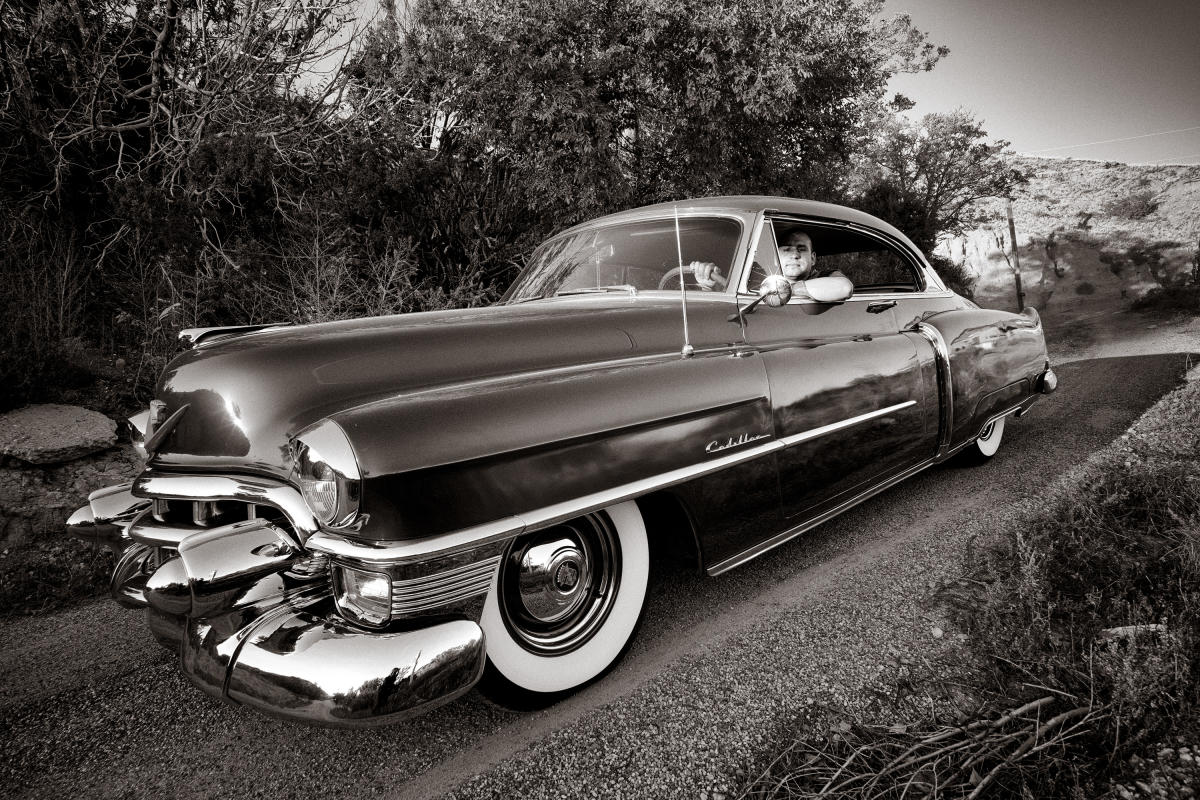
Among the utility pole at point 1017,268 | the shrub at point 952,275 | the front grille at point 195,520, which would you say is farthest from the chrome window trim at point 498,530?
the utility pole at point 1017,268

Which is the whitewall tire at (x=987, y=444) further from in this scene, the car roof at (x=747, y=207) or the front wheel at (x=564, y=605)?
the front wheel at (x=564, y=605)

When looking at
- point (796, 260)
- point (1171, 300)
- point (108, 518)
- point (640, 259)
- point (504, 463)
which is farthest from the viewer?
point (1171, 300)

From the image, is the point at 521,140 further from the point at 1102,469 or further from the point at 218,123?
the point at 1102,469

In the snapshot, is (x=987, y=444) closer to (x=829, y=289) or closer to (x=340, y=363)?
(x=829, y=289)

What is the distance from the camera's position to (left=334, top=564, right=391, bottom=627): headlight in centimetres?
148

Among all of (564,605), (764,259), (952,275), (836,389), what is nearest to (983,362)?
(836,389)

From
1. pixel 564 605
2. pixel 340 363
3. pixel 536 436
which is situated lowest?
pixel 564 605

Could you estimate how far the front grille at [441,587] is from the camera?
4.83ft

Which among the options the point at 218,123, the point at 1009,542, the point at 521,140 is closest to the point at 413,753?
the point at 1009,542

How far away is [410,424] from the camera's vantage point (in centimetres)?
152

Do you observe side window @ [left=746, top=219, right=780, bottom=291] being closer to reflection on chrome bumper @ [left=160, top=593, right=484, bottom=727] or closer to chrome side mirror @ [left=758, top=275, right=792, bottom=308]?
chrome side mirror @ [left=758, top=275, right=792, bottom=308]

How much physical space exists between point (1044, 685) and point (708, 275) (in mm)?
1689

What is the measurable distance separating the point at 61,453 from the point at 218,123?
4501 millimetres

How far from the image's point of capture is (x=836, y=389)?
2623 mm
